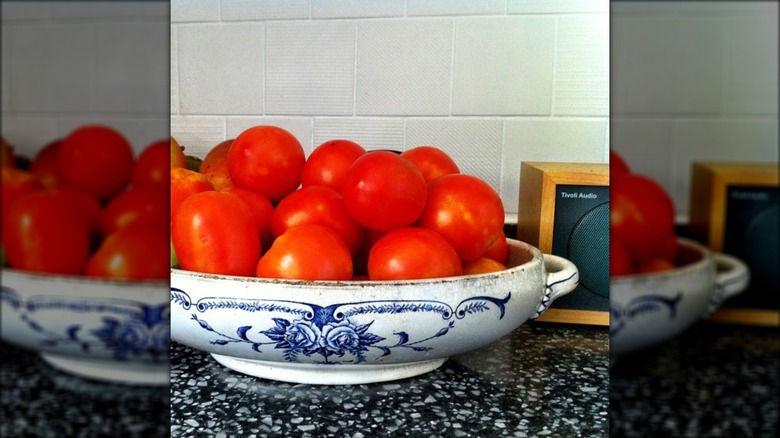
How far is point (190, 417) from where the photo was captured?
426mm

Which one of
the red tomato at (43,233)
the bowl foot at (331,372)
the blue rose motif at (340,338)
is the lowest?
the bowl foot at (331,372)

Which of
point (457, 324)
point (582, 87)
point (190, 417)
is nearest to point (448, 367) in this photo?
point (457, 324)

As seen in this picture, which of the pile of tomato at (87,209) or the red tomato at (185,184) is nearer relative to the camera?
the pile of tomato at (87,209)

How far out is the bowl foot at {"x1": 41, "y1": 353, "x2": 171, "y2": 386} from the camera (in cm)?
20

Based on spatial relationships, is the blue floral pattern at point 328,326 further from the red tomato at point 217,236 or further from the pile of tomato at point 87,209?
the pile of tomato at point 87,209

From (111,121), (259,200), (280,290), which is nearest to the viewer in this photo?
(111,121)

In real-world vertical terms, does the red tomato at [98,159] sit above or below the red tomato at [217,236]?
above

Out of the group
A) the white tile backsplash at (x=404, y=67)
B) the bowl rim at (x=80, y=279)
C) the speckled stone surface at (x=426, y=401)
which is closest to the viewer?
the bowl rim at (x=80, y=279)

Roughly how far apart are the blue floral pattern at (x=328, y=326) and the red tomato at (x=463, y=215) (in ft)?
0.23

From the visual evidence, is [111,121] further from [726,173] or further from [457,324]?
[457,324]

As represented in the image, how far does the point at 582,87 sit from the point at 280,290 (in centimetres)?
37

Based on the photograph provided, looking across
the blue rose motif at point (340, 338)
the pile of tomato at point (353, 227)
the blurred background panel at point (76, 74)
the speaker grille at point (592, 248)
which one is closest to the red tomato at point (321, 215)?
the pile of tomato at point (353, 227)

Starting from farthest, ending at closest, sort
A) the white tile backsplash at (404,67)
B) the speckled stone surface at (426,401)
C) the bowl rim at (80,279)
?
the white tile backsplash at (404,67), the speckled stone surface at (426,401), the bowl rim at (80,279)

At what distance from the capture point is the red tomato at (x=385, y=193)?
0.49 m
